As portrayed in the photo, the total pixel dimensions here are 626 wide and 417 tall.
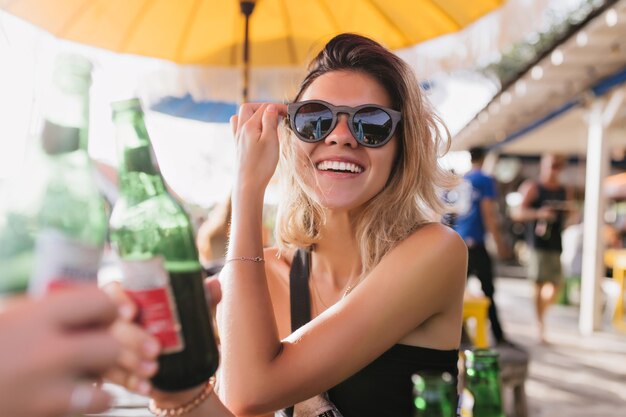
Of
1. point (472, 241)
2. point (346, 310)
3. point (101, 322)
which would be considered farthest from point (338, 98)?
point (472, 241)

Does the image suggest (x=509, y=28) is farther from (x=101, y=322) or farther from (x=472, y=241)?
(x=472, y=241)

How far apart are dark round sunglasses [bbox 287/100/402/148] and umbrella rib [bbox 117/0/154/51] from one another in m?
1.67

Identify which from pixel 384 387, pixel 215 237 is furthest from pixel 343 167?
pixel 215 237

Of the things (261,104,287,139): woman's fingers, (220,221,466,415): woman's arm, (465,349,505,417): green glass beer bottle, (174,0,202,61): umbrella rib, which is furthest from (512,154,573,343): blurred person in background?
(465,349,505,417): green glass beer bottle

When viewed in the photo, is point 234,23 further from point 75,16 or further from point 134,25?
point 75,16

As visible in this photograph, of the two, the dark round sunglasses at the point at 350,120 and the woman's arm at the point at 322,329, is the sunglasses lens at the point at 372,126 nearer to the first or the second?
the dark round sunglasses at the point at 350,120

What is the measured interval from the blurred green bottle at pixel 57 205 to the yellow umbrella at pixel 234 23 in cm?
206

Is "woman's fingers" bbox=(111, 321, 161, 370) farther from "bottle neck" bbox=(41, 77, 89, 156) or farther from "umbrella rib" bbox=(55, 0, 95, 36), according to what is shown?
"umbrella rib" bbox=(55, 0, 95, 36)

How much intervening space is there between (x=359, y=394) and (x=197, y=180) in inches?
145

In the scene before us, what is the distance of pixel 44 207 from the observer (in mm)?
638

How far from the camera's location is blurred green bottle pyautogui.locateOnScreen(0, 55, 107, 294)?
0.58m

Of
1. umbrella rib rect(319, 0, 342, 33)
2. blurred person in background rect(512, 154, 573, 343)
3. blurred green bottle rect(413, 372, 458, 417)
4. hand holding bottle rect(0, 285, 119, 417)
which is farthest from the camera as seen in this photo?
blurred person in background rect(512, 154, 573, 343)

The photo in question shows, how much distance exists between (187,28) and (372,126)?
2.00 meters

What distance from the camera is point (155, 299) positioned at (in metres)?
0.64
